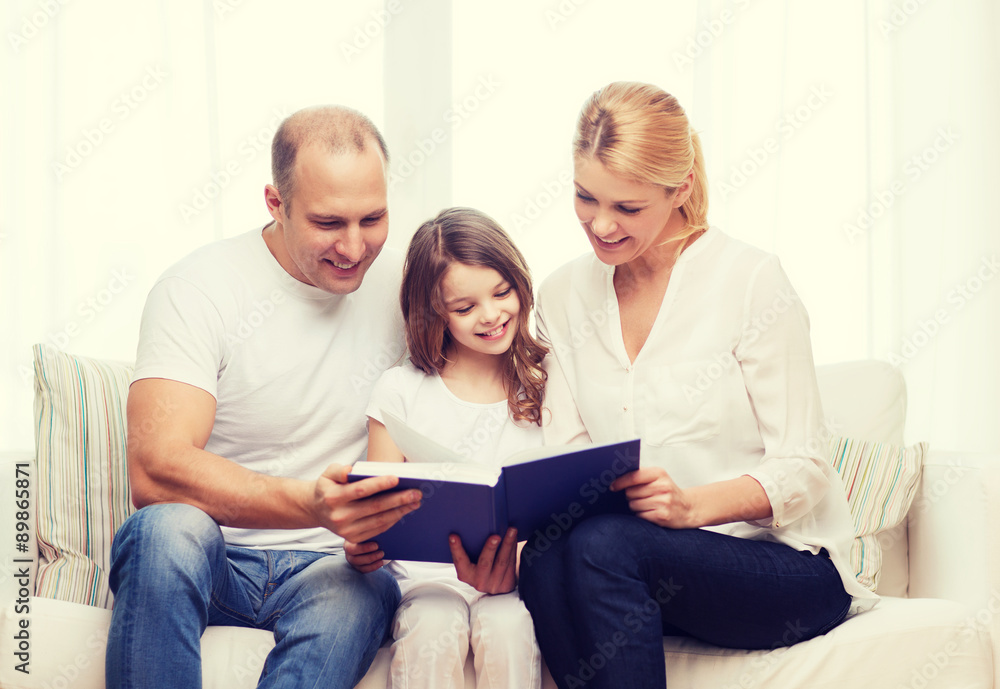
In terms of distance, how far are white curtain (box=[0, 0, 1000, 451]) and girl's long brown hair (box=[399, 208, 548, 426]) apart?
3.05 feet

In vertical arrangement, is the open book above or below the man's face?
below

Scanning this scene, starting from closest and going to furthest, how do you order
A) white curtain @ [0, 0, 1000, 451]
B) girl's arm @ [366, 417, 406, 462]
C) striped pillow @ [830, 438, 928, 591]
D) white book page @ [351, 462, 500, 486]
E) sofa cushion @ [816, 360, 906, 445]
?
1. white book page @ [351, 462, 500, 486]
2. girl's arm @ [366, 417, 406, 462]
3. striped pillow @ [830, 438, 928, 591]
4. sofa cushion @ [816, 360, 906, 445]
5. white curtain @ [0, 0, 1000, 451]

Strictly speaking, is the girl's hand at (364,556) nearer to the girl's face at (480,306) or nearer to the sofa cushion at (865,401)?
the girl's face at (480,306)

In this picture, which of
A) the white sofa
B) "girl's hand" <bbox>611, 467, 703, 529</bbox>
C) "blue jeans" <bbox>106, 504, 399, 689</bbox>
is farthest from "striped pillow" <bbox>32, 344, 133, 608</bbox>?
"girl's hand" <bbox>611, 467, 703, 529</bbox>

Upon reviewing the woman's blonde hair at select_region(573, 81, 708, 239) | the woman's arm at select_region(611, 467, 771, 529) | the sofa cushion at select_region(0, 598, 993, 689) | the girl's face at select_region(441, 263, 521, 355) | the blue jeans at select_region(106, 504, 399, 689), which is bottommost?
the sofa cushion at select_region(0, 598, 993, 689)

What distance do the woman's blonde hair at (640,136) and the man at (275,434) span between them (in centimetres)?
42

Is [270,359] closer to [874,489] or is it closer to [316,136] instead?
[316,136]

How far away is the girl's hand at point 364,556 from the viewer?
128 centimetres

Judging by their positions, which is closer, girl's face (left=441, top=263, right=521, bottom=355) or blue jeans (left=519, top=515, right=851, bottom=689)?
blue jeans (left=519, top=515, right=851, bottom=689)

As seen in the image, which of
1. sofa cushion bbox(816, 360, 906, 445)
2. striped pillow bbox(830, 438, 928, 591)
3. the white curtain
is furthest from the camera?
the white curtain

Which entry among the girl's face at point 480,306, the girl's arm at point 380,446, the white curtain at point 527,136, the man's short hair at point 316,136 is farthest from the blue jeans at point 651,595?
the white curtain at point 527,136

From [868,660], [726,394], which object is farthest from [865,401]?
[868,660]

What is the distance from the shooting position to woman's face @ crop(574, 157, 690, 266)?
55.6 inches

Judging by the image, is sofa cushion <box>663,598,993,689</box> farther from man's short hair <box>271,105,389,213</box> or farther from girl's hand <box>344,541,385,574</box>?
man's short hair <box>271,105,389,213</box>
